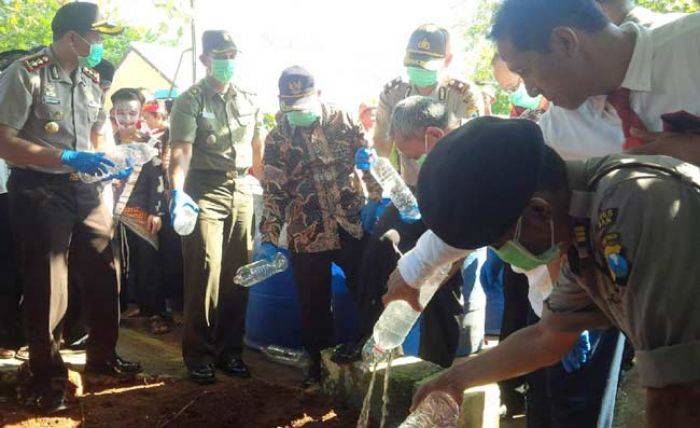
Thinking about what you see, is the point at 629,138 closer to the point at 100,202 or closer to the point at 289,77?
the point at 289,77

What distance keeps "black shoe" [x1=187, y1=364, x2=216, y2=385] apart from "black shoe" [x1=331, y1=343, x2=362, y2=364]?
2.90 ft

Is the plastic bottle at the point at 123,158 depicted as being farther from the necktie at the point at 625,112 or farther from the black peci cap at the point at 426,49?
the necktie at the point at 625,112

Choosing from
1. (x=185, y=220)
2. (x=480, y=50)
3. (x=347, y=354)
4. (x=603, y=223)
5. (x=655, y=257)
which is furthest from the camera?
(x=480, y=50)

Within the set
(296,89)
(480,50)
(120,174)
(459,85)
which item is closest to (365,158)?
(296,89)

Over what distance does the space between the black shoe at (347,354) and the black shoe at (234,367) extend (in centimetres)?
87

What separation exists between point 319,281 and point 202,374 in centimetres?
93

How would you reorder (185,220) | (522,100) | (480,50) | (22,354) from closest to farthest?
(185,220) → (522,100) → (22,354) → (480,50)

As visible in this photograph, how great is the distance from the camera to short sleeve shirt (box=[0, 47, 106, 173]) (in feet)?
11.8

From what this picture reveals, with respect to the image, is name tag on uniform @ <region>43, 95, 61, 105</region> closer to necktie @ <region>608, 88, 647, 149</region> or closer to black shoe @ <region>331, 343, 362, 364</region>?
black shoe @ <region>331, 343, 362, 364</region>

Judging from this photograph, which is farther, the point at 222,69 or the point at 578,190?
the point at 222,69

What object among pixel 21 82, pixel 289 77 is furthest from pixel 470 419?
pixel 21 82

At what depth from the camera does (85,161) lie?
3609 millimetres

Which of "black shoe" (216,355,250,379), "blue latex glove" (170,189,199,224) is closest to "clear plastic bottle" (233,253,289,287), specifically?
"black shoe" (216,355,250,379)

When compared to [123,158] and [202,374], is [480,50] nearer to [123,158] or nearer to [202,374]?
[123,158]
